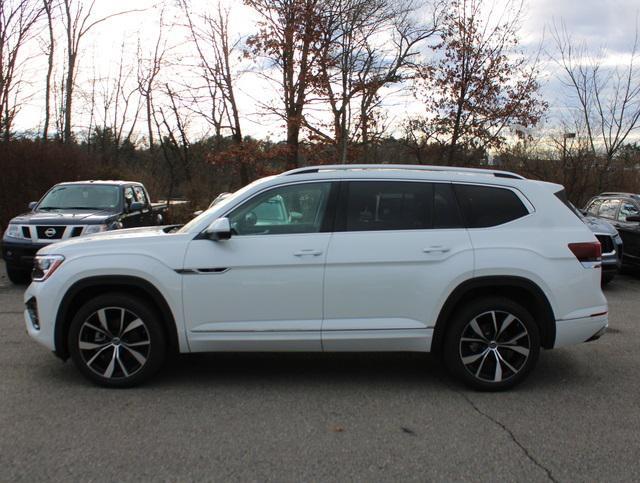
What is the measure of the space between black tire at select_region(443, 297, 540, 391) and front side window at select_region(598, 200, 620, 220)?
8289 mm

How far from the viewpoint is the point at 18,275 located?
32.0 feet

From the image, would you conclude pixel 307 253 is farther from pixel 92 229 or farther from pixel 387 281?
pixel 92 229

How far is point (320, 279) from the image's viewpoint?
14.6 ft

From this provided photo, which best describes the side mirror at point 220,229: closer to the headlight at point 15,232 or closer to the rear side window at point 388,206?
the rear side window at point 388,206

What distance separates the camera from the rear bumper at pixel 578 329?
461 centimetres

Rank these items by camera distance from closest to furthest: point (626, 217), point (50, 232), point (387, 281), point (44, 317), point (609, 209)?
point (387, 281), point (44, 317), point (50, 232), point (626, 217), point (609, 209)

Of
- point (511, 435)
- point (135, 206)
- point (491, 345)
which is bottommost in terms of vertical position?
point (511, 435)

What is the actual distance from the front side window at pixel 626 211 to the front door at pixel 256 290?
891cm

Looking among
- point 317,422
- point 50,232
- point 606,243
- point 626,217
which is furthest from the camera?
point 626,217

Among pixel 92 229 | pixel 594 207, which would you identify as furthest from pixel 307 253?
pixel 594 207

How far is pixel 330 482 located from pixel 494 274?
2.18 m

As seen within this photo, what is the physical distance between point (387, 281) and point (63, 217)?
22.6 ft

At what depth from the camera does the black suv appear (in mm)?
10742

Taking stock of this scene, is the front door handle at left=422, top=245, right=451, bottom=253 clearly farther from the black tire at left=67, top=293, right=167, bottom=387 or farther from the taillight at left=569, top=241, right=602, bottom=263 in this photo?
the black tire at left=67, top=293, right=167, bottom=387
